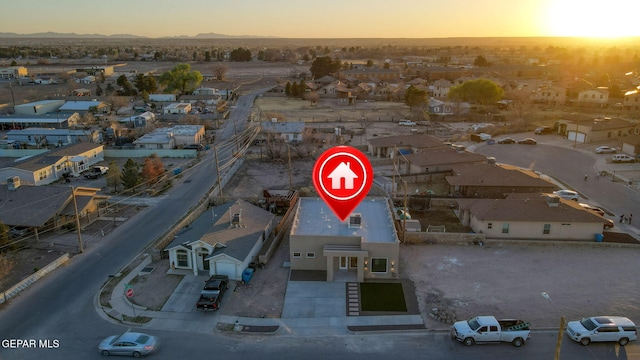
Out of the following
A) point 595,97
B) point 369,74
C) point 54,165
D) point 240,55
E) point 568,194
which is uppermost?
point 240,55

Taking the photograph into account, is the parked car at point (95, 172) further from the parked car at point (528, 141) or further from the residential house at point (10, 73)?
the residential house at point (10, 73)

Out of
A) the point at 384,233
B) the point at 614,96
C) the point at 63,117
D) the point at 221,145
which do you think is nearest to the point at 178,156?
the point at 221,145

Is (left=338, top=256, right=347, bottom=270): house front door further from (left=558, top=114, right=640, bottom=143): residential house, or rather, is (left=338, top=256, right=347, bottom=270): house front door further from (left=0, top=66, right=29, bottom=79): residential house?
(left=0, top=66, right=29, bottom=79): residential house

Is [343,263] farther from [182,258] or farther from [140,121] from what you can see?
[140,121]

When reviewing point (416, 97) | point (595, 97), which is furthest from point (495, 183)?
point (595, 97)

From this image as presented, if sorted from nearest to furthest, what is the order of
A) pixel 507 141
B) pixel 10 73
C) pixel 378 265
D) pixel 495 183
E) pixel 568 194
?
pixel 378 265 < pixel 568 194 < pixel 495 183 < pixel 507 141 < pixel 10 73

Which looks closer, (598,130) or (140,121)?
(598,130)
